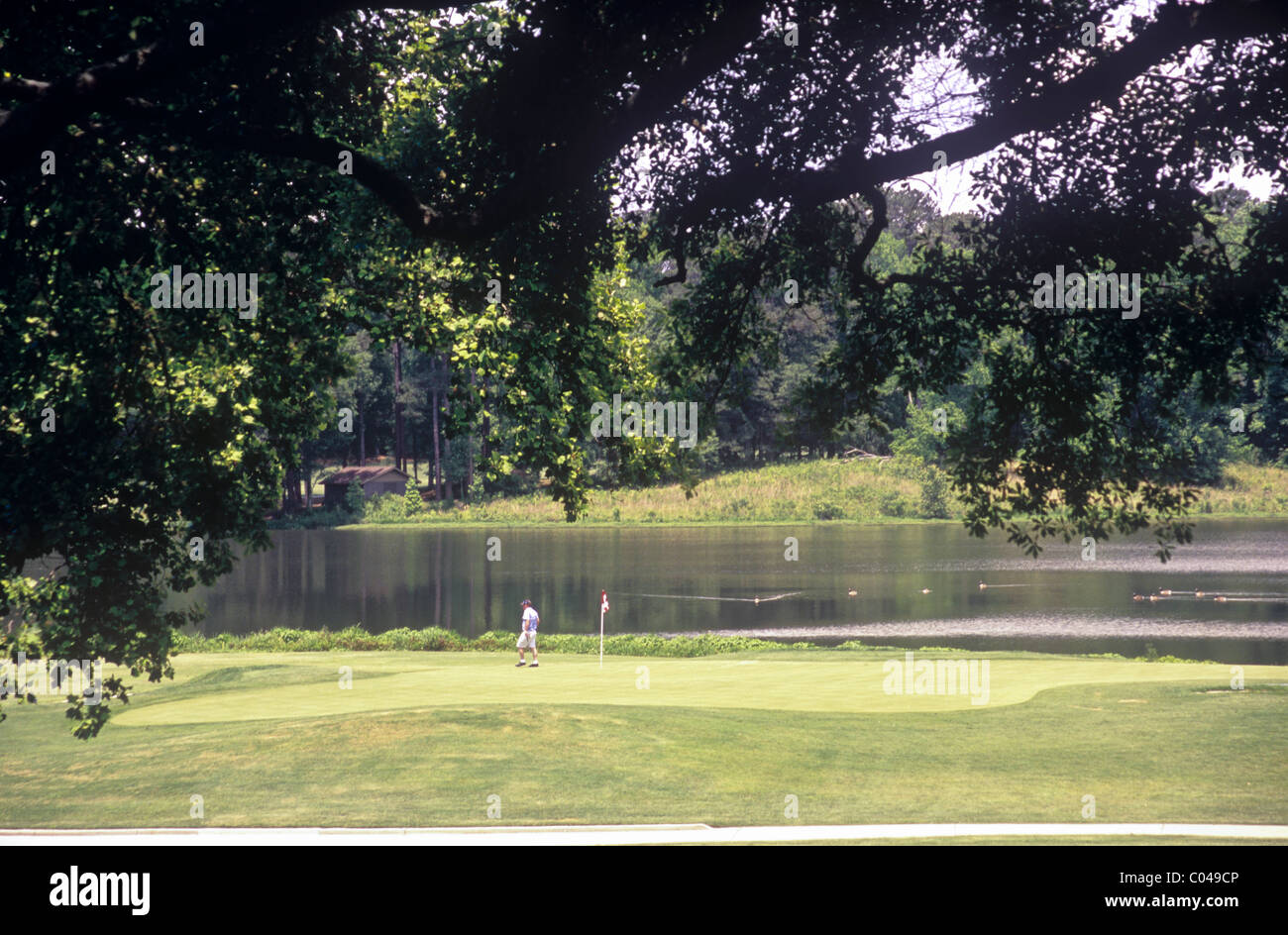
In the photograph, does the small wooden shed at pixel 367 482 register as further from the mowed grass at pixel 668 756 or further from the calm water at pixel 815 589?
the mowed grass at pixel 668 756

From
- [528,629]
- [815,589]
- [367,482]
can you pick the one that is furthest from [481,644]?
[367,482]

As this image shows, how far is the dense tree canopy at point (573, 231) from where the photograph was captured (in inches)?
457

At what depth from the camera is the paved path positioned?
42.3 feet

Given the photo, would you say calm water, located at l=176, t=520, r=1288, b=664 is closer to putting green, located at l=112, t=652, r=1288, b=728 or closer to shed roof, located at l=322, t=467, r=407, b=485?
putting green, located at l=112, t=652, r=1288, b=728

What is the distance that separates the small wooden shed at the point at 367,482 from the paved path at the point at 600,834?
315 feet

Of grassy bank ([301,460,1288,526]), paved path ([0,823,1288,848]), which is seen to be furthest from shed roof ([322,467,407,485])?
paved path ([0,823,1288,848])

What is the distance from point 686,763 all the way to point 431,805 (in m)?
3.94

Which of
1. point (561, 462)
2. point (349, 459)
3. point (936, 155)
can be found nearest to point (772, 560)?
point (561, 462)

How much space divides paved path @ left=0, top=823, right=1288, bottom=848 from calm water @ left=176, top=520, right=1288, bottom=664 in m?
24.3

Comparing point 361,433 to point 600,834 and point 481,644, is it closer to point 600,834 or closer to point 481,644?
point 481,644

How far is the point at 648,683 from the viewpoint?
2586 cm

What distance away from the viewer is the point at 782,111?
14.1 meters

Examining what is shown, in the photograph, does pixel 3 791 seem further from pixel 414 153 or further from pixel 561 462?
pixel 414 153

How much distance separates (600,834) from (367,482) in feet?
326
